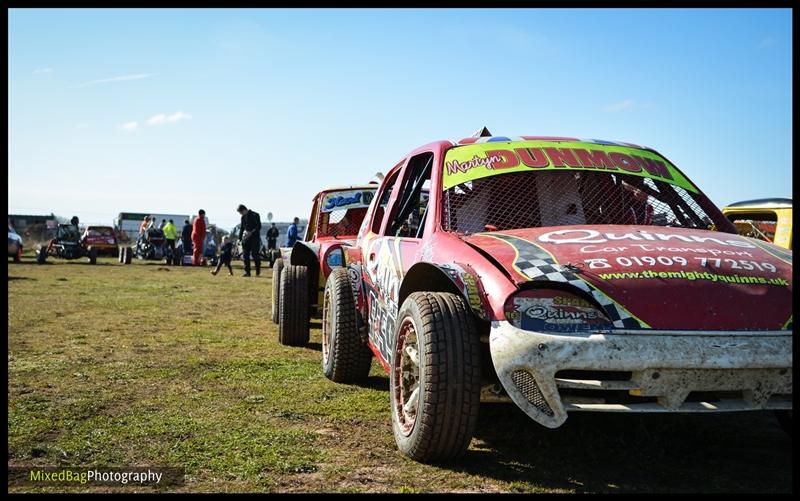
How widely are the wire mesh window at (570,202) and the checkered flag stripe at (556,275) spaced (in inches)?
25.7

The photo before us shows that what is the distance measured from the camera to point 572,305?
9.38 ft

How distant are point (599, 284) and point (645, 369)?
1.22ft

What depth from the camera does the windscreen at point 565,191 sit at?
12.8ft

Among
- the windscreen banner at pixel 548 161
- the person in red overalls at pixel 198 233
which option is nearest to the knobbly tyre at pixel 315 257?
the windscreen banner at pixel 548 161

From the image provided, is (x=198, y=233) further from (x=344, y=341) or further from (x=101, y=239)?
(x=344, y=341)

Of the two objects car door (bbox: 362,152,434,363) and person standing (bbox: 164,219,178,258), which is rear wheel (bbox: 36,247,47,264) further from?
car door (bbox: 362,152,434,363)

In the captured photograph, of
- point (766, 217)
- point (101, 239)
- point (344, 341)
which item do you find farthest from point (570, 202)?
point (101, 239)

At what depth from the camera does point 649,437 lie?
11.6ft

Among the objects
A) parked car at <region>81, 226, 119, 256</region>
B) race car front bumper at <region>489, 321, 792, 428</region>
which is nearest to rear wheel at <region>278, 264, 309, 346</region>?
race car front bumper at <region>489, 321, 792, 428</region>

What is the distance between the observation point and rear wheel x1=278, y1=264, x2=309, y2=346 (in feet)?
21.9

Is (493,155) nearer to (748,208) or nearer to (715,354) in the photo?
(715,354)

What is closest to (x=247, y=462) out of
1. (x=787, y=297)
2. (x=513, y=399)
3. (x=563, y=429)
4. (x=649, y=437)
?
(x=513, y=399)

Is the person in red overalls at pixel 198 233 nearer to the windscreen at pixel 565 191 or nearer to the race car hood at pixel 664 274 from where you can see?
the windscreen at pixel 565 191

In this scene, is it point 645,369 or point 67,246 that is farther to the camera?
point 67,246
